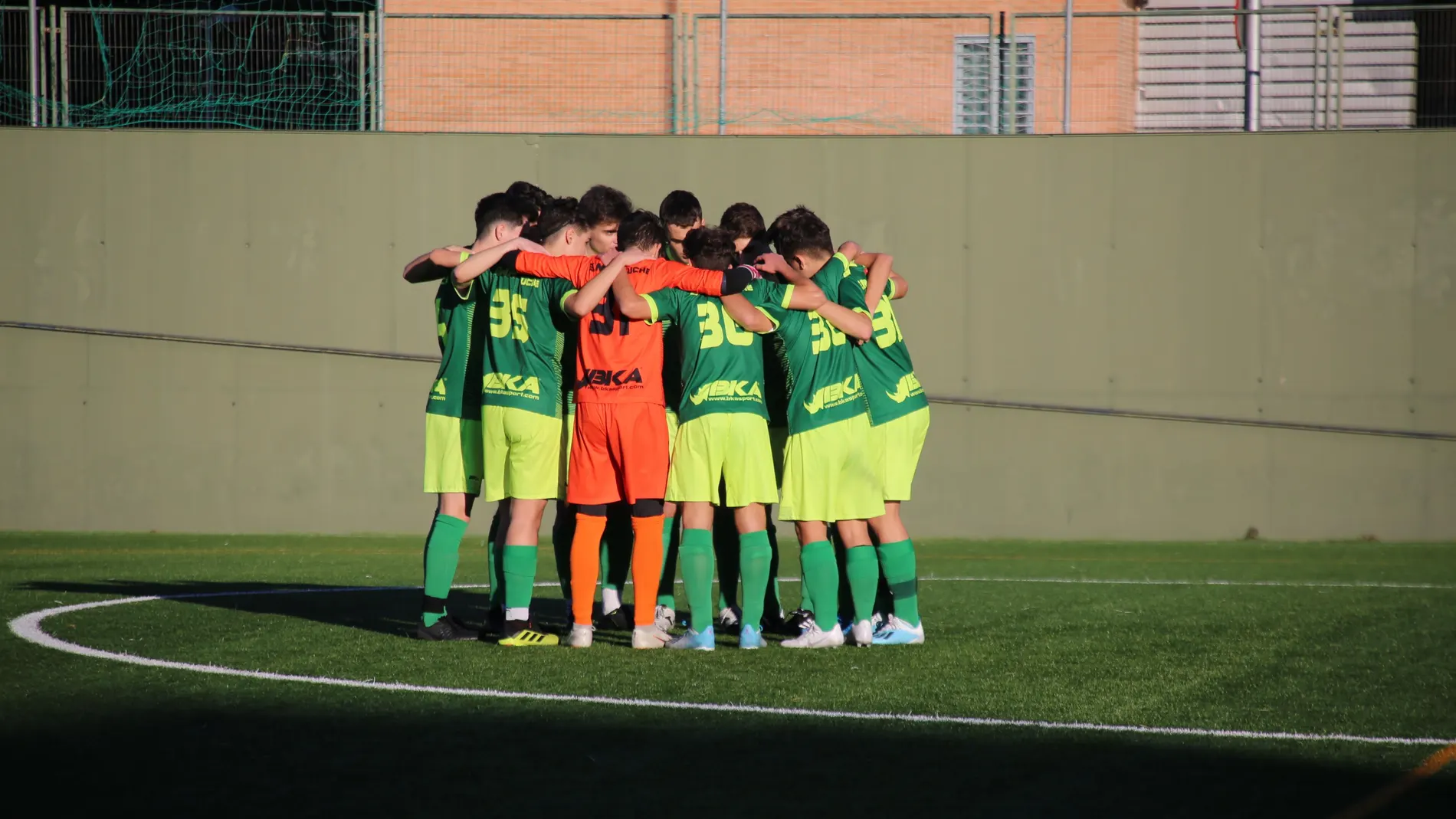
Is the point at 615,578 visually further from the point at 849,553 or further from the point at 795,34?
the point at 795,34

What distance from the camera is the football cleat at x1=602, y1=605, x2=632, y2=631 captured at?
7.39 metres

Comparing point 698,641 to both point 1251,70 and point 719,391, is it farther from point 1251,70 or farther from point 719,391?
point 1251,70

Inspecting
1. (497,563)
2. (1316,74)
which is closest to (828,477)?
(497,563)

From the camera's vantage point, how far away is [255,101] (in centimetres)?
1383

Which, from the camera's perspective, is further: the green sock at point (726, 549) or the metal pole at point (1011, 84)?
the metal pole at point (1011, 84)

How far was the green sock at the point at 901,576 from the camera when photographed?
6.74 metres

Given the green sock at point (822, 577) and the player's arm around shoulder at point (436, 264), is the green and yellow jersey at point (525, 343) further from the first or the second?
the green sock at point (822, 577)

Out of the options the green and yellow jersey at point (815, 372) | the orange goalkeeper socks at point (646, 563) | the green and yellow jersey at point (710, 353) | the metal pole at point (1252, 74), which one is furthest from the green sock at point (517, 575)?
the metal pole at point (1252, 74)

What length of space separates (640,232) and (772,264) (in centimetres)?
69

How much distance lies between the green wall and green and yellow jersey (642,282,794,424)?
699cm

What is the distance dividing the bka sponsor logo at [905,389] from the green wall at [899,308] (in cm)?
632

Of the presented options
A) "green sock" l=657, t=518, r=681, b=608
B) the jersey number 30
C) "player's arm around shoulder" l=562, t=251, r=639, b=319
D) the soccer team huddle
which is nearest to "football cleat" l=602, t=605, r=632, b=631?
"green sock" l=657, t=518, r=681, b=608

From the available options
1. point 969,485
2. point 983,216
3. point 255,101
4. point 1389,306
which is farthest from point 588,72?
point 1389,306

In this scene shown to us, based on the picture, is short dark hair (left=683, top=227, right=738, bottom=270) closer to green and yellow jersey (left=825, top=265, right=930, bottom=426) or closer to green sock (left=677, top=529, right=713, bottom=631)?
green and yellow jersey (left=825, top=265, right=930, bottom=426)
